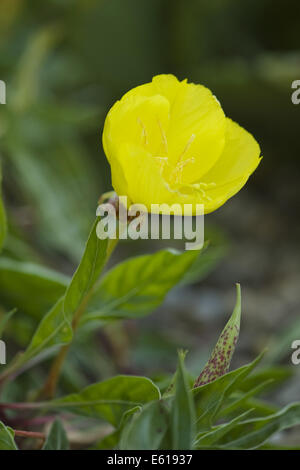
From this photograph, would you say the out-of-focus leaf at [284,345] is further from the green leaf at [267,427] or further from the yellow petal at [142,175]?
the yellow petal at [142,175]

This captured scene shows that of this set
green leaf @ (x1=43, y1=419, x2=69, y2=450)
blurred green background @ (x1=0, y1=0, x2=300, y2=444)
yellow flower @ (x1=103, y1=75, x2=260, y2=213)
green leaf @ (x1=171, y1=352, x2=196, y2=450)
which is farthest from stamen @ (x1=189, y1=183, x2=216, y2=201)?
blurred green background @ (x1=0, y1=0, x2=300, y2=444)

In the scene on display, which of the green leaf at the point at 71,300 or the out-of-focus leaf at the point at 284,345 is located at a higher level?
the out-of-focus leaf at the point at 284,345

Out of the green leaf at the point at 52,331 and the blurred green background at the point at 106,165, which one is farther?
the blurred green background at the point at 106,165

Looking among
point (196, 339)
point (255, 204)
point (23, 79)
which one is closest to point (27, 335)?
point (196, 339)

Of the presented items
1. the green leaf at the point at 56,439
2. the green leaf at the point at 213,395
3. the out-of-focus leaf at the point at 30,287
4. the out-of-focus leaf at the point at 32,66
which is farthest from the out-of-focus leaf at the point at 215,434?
the out-of-focus leaf at the point at 32,66

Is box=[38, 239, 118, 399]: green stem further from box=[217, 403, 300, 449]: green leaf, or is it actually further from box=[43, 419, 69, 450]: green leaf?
box=[217, 403, 300, 449]: green leaf

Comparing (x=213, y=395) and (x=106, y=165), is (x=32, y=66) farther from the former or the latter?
(x=213, y=395)

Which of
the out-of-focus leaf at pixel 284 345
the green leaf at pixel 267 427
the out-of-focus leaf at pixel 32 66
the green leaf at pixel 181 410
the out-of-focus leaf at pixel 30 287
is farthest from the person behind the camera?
the out-of-focus leaf at pixel 32 66
